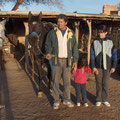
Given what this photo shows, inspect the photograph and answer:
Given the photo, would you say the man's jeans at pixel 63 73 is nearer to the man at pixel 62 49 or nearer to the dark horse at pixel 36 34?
the man at pixel 62 49

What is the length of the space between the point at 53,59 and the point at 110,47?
1249 mm

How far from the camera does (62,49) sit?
2814 millimetres

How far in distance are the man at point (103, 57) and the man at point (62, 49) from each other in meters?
0.49

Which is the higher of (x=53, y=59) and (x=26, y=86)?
(x=53, y=59)

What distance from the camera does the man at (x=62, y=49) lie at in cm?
278

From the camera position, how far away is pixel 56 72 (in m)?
2.96

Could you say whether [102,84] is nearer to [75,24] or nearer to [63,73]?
[63,73]

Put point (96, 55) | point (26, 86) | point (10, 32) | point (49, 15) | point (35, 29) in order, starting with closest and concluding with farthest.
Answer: point (96, 55) → point (35, 29) → point (26, 86) → point (49, 15) → point (10, 32)

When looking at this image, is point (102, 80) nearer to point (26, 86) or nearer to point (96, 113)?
point (96, 113)

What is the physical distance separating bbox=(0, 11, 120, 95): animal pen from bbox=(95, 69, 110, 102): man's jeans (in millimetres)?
4096

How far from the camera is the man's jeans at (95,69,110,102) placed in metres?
3.06

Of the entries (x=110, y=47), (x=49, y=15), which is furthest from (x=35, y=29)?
(x=49, y=15)

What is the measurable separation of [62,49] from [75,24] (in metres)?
4.97

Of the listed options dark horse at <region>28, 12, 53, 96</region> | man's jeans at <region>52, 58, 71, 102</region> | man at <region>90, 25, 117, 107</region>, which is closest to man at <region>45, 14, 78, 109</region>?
man's jeans at <region>52, 58, 71, 102</region>
